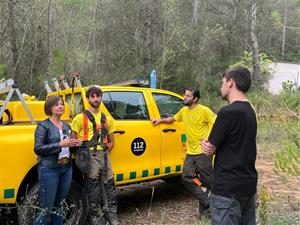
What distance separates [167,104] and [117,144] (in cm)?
126

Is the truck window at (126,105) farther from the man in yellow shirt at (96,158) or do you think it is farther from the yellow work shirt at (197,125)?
the yellow work shirt at (197,125)

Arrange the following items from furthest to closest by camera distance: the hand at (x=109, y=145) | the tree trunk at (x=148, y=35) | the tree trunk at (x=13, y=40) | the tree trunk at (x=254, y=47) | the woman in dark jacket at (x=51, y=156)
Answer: the tree trunk at (x=254, y=47) < the tree trunk at (x=148, y=35) < the tree trunk at (x=13, y=40) < the hand at (x=109, y=145) < the woman in dark jacket at (x=51, y=156)

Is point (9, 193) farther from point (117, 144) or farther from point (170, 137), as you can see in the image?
point (170, 137)

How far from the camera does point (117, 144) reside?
5629mm

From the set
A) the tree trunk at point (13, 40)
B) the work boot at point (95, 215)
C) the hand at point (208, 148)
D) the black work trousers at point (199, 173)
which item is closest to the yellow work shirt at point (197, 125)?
the black work trousers at point (199, 173)

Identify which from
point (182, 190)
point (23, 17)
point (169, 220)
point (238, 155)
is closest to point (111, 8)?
point (23, 17)

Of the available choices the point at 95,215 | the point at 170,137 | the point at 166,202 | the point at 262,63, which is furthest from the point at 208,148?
the point at 262,63

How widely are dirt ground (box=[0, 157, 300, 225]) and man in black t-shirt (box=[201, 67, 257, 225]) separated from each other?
105 inches

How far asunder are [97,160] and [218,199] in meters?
2.15

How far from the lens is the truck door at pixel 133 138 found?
18.6 ft

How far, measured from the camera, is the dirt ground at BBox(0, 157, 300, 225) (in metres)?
5.99

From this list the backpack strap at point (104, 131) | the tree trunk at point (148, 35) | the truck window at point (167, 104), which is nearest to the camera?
the backpack strap at point (104, 131)

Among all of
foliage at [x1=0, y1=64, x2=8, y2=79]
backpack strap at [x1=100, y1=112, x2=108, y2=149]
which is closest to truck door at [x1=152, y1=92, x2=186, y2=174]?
backpack strap at [x1=100, y1=112, x2=108, y2=149]

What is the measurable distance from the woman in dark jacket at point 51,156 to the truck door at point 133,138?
0.98m
